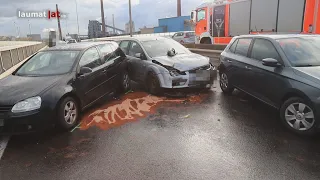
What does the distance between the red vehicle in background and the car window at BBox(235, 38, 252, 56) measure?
5496 millimetres

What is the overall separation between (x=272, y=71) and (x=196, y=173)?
2.68 meters

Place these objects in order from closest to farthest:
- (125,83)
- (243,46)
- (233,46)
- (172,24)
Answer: (243,46)
(233,46)
(125,83)
(172,24)

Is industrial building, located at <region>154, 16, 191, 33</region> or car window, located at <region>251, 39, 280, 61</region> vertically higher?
industrial building, located at <region>154, 16, 191, 33</region>

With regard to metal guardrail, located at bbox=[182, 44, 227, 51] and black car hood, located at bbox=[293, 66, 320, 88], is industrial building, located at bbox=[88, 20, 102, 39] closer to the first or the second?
metal guardrail, located at bbox=[182, 44, 227, 51]

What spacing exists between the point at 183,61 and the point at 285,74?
291cm

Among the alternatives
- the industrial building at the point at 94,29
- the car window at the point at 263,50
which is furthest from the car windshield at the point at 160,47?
the industrial building at the point at 94,29

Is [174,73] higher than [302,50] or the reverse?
the reverse

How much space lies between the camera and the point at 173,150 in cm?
401

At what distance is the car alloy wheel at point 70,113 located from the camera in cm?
490

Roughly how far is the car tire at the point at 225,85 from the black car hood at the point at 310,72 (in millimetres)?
2403

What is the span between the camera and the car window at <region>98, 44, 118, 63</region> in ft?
21.9

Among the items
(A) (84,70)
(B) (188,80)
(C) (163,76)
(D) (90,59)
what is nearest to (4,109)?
(A) (84,70)

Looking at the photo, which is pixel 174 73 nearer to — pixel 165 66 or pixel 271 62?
pixel 165 66

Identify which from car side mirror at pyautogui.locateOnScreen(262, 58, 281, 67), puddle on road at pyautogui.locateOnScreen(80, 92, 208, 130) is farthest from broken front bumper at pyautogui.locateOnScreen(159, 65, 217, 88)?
car side mirror at pyautogui.locateOnScreen(262, 58, 281, 67)
